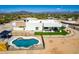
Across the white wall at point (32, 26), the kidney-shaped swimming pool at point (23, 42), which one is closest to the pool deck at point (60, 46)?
the kidney-shaped swimming pool at point (23, 42)

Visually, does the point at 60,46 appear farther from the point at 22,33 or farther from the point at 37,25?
the point at 22,33

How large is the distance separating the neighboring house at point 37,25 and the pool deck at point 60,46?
0.46 ft

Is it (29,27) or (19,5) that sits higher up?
(19,5)

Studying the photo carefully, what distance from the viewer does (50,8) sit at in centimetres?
256

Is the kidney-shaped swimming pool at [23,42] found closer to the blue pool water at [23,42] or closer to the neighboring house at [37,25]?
the blue pool water at [23,42]

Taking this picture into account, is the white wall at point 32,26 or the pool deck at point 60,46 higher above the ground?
the white wall at point 32,26

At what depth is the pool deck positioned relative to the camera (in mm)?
2547

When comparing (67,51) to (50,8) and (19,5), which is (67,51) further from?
(19,5)

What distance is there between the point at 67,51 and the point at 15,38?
2.21 feet

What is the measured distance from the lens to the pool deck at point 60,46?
2547 mm

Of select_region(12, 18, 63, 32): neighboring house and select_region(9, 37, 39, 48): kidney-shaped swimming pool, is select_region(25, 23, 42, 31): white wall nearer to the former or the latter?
select_region(12, 18, 63, 32): neighboring house

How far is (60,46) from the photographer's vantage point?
8.36ft

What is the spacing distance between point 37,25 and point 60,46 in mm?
392
